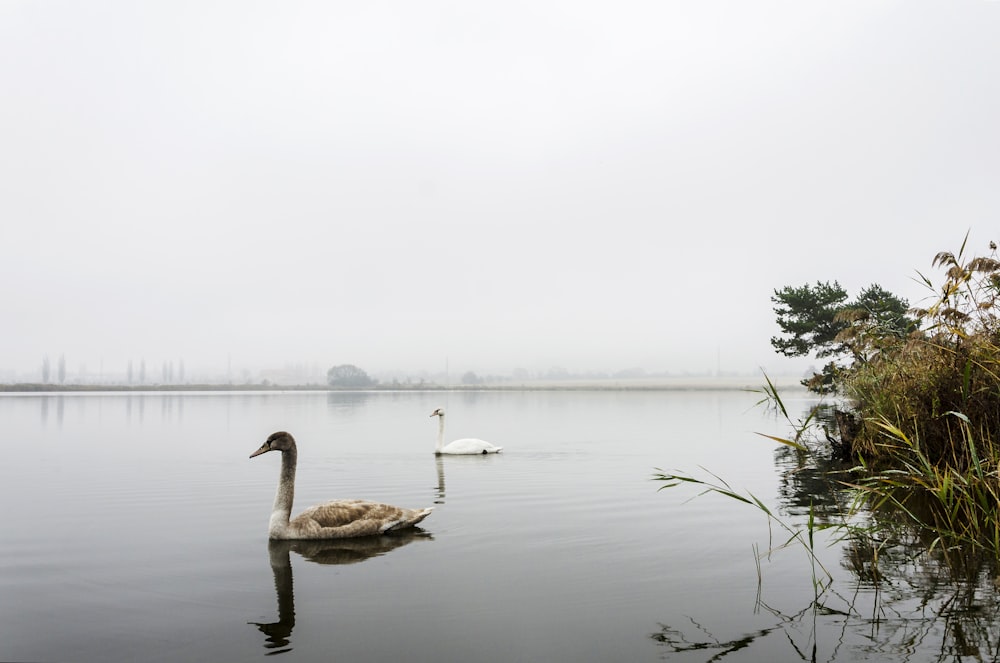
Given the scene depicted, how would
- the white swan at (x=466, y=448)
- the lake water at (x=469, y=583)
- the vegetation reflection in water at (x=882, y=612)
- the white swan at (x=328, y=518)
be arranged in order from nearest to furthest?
the vegetation reflection in water at (x=882, y=612)
the lake water at (x=469, y=583)
the white swan at (x=328, y=518)
the white swan at (x=466, y=448)

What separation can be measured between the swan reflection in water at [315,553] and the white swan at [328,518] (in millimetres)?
136

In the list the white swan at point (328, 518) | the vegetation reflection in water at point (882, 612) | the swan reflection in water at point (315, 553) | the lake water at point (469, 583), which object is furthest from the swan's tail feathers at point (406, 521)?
the vegetation reflection in water at point (882, 612)

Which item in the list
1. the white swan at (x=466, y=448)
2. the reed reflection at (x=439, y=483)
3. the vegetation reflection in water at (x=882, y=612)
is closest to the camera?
the vegetation reflection in water at (x=882, y=612)

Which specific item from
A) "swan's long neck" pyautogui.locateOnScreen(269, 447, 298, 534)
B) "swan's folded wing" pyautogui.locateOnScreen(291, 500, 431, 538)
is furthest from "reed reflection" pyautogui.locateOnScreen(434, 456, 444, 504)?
"swan's long neck" pyautogui.locateOnScreen(269, 447, 298, 534)

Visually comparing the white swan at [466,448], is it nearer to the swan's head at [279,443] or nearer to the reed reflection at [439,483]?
the reed reflection at [439,483]

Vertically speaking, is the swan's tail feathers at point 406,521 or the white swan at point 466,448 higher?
the swan's tail feathers at point 406,521

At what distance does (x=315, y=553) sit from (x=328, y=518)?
89 cm

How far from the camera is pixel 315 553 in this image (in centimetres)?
995

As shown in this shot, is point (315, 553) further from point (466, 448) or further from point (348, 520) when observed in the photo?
point (466, 448)

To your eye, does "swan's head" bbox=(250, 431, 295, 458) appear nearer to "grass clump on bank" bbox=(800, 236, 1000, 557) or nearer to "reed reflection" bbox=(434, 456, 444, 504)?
"reed reflection" bbox=(434, 456, 444, 504)

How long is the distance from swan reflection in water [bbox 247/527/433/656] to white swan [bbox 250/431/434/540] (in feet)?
0.45

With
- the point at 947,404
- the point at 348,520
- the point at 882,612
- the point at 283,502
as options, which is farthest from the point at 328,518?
the point at 947,404

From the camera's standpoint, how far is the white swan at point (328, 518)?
10.6 m

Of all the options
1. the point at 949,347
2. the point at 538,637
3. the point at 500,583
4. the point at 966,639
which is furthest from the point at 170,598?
the point at 949,347
